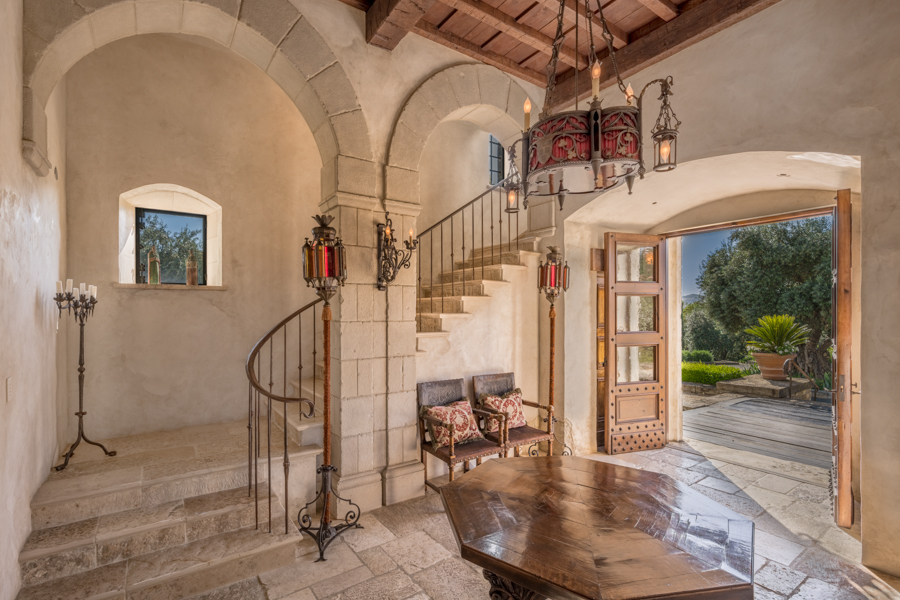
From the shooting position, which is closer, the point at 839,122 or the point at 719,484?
the point at 839,122

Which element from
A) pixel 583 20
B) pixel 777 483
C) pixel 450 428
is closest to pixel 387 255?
pixel 450 428

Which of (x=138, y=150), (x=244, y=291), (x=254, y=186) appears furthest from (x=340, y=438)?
(x=138, y=150)

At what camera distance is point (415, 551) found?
117 inches

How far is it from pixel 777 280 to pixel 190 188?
35.7 ft

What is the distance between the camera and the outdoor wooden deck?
5.17m

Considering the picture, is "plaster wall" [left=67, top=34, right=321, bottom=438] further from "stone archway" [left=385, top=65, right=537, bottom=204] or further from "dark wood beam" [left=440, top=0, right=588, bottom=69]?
"dark wood beam" [left=440, top=0, right=588, bottom=69]

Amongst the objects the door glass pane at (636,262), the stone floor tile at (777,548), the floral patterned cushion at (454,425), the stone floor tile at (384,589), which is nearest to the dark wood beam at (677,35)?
the door glass pane at (636,262)

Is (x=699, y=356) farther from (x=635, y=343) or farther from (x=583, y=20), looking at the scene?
(x=583, y=20)

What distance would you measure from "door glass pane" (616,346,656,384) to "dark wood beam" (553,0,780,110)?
295 centimetres

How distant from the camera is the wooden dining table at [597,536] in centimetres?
149

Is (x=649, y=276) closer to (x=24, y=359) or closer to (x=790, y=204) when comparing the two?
(x=790, y=204)

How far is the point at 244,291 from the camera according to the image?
4758mm

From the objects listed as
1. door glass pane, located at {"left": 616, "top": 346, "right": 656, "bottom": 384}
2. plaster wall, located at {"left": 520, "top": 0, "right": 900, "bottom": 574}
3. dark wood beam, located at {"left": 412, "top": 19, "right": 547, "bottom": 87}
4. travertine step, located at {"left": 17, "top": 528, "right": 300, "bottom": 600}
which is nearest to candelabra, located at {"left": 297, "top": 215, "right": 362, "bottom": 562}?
travertine step, located at {"left": 17, "top": 528, "right": 300, "bottom": 600}

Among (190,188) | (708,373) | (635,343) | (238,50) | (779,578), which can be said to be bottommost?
(779,578)
